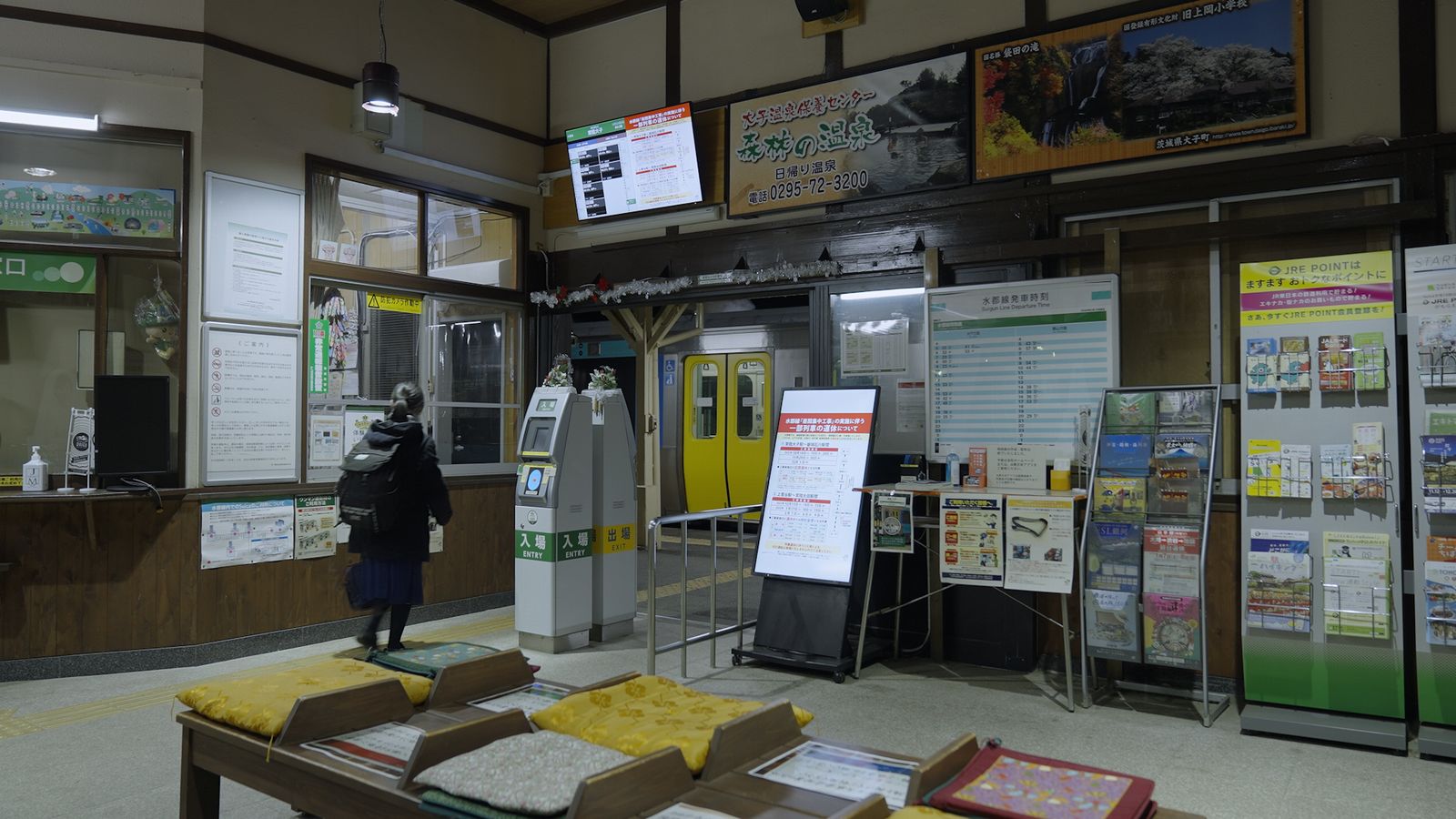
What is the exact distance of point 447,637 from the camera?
597 centimetres

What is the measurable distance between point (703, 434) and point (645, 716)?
8218 millimetres

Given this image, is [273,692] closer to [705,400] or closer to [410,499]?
[410,499]

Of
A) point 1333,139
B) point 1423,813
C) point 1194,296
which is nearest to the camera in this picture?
point 1423,813

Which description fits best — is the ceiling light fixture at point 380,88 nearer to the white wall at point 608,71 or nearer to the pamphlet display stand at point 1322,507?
the white wall at point 608,71

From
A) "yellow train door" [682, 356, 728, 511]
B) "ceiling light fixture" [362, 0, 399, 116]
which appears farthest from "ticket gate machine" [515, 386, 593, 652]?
"yellow train door" [682, 356, 728, 511]

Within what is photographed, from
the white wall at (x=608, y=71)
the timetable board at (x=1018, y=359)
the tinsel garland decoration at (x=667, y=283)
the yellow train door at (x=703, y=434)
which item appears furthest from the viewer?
the yellow train door at (x=703, y=434)

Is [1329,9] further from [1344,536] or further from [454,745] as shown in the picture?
[454,745]

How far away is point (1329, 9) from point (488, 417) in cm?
580

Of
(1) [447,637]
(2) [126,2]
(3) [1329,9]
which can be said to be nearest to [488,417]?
(1) [447,637]

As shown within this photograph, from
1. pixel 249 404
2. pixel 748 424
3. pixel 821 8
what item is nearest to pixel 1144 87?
pixel 821 8

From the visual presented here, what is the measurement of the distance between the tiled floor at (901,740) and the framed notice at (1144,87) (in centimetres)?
290

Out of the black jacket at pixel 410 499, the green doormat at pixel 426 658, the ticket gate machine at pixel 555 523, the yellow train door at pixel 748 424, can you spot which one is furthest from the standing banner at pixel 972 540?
the yellow train door at pixel 748 424

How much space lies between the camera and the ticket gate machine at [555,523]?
5484 mm

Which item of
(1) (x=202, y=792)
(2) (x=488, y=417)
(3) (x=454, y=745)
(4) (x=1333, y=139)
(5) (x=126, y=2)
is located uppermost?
(5) (x=126, y=2)
